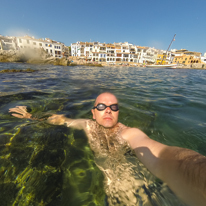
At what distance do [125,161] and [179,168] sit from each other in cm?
87

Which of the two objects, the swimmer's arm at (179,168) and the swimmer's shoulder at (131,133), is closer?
the swimmer's arm at (179,168)

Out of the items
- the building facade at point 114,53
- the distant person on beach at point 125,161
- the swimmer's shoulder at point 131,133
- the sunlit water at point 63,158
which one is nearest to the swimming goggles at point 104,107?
the distant person on beach at point 125,161

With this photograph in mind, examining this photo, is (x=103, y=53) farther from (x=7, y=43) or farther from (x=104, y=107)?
(x=104, y=107)

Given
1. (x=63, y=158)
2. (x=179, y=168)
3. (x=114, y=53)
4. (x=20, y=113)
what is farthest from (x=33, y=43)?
(x=179, y=168)

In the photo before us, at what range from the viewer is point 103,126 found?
2371 millimetres

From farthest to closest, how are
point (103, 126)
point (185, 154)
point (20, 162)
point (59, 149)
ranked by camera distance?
1. point (103, 126)
2. point (59, 149)
3. point (20, 162)
4. point (185, 154)

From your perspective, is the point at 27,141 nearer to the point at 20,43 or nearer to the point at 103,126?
the point at 103,126

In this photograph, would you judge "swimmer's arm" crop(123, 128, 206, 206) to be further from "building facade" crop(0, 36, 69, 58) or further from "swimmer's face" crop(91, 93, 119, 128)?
"building facade" crop(0, 36, 69, 58)

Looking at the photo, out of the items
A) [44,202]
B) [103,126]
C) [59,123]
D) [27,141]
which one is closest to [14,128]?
[27,141]

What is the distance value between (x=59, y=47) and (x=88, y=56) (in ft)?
54.1

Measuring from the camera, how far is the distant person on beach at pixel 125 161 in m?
0.95

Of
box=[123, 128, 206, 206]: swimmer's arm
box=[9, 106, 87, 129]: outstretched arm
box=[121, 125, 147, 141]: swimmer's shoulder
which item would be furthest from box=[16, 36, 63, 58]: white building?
box=[123, 128, 206, 206]: swimmer's arm

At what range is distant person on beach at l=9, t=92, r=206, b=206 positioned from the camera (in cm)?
95

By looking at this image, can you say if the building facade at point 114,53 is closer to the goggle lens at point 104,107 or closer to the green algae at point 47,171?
the goggle lens at point 104,107
